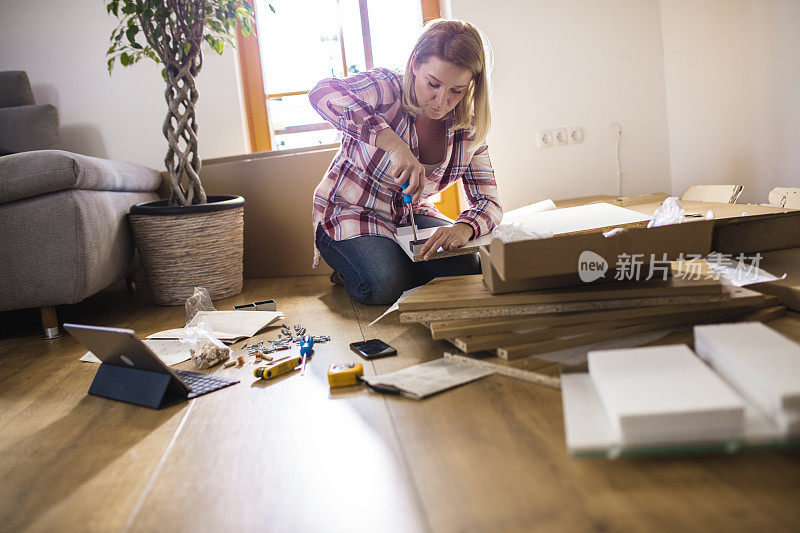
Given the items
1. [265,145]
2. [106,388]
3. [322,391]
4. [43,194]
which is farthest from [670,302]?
[265,145]

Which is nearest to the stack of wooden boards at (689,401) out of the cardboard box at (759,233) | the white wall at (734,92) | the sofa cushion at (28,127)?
the cardboard box at (759,233)

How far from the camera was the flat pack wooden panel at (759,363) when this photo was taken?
610 mm

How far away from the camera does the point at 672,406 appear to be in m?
0.62

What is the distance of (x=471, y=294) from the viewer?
1.10m

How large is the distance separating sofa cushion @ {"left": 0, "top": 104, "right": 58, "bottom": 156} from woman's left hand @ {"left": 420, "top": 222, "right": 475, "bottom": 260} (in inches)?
70.7

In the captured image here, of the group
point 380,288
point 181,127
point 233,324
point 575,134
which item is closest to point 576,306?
point 380,288

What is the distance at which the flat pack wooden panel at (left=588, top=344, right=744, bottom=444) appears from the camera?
613 millimetres

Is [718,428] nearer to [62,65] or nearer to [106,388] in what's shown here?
[106,388]

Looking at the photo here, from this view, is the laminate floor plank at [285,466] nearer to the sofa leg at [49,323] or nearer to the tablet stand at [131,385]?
the tablet stand at [131,385]

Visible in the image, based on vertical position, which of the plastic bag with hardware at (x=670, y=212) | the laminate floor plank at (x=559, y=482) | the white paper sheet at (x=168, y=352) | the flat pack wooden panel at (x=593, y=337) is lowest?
the laminate floor plank at (x=559, y=482)

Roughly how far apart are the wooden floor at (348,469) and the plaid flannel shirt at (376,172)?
0.70 meters

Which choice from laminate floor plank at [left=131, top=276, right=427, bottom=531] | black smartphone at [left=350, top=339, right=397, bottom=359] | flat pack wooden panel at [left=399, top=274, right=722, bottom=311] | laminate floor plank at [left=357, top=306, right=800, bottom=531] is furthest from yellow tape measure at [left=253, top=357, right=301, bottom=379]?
laminate floor plank at [left=357, top=306, right=800, bottom=531]

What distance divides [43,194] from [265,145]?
1.49 metres

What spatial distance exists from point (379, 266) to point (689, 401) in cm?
111
